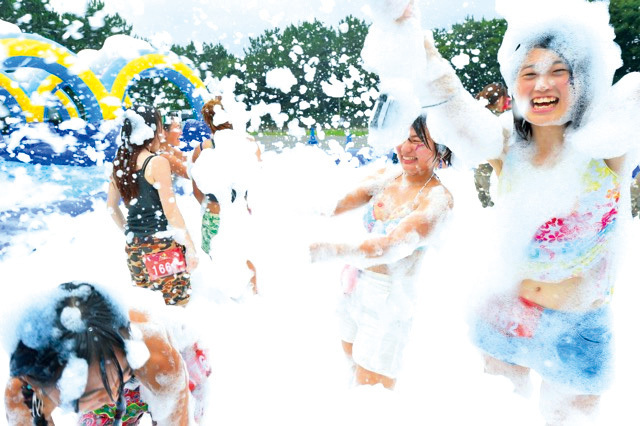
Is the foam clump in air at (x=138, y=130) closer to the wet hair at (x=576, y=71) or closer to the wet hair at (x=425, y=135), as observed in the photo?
the wet hair at (x=425, y=135)

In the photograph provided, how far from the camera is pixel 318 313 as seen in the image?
12.0ft

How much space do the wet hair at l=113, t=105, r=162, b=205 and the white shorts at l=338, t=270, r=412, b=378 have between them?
1518 millimetres

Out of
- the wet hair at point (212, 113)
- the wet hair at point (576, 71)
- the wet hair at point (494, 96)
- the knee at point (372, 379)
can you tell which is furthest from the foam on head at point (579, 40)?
the wet hair at point (494, 96)

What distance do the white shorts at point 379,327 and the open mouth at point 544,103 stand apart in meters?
0.83

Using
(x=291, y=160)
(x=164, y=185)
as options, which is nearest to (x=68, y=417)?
(x=164, y=185)

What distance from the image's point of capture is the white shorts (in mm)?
1928

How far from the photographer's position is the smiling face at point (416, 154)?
6.17 ft

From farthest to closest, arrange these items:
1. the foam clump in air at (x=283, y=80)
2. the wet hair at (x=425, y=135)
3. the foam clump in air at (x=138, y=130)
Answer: the foam clump in air at (x=283, y=80) < the foam clump in air at (x=138, y=130) < the wet hair at (x=425, y=135)

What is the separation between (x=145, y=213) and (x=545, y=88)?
222cm

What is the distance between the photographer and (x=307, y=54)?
33.5 meters

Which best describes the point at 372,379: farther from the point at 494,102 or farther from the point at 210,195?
the point at 494,102

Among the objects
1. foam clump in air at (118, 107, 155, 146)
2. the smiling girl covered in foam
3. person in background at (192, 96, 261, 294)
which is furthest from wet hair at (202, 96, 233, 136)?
the smiling girl covered in foam

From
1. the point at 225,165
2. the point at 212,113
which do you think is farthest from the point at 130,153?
the point at 225,165

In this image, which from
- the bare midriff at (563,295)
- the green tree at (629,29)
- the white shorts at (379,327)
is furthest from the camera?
the green tree at (629,29)
